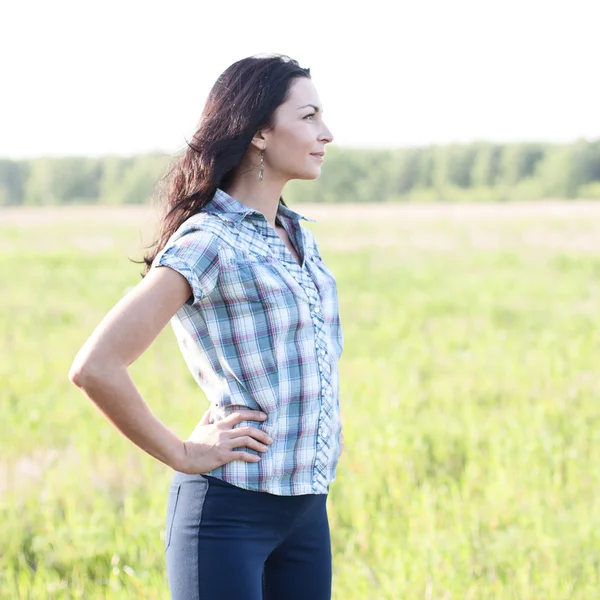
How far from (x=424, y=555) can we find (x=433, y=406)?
9.69ft

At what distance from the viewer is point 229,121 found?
6.79 feet

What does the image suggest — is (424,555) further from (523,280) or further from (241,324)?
(523,280)

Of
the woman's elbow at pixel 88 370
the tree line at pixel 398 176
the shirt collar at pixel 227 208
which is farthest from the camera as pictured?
the tree line at pixel 398 176

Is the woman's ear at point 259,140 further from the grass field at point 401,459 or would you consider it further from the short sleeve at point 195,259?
the grass field at point 401,459

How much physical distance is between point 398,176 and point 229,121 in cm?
8097

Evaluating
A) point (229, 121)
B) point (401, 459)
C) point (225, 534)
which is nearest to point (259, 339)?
point (225, 534)

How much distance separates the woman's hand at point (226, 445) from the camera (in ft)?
6.36

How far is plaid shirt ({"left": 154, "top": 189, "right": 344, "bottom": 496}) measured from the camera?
1.91 m

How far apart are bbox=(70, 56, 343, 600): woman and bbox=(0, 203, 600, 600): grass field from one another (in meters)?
0.86

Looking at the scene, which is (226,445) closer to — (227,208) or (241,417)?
(241,417)

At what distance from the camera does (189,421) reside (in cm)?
591

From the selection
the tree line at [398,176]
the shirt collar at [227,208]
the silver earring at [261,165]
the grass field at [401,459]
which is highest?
the tree line at [398,176]

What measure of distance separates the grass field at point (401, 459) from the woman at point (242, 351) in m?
0.86

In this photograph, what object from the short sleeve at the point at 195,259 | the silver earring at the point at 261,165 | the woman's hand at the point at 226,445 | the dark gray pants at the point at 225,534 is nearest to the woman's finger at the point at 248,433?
the woman's hand at the point at 226,445
